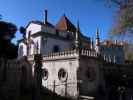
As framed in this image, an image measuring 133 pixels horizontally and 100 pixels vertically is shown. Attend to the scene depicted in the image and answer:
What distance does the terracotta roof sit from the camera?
47.8 metres

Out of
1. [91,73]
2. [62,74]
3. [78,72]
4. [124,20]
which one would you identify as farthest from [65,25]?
[124,20]

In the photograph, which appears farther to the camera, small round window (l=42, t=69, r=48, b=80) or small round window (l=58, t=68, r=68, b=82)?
small round window (l=42, t=69, r=48, b=80)

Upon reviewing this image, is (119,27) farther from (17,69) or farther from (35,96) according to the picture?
(17,69)

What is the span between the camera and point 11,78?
3166 cm

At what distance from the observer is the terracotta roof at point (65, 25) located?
4778 centimetres

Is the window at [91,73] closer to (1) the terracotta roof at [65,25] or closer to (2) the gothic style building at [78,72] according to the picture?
(2) the gothic style building at [78,72]

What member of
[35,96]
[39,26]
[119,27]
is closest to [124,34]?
[119,27]

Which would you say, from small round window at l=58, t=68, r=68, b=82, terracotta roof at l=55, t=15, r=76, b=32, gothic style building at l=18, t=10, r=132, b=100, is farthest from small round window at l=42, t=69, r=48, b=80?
terracotta roof at l=55, t=15, r=76, b=32

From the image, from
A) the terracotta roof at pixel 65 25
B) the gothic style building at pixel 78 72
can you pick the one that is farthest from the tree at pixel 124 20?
the terracotta roof at pixel 65 25

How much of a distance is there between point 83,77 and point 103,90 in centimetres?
312

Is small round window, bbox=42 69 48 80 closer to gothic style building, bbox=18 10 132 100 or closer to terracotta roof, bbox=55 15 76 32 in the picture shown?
gothic style building, bbox=18 10 132 100

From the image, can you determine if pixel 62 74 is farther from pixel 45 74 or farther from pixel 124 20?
pixel 124 20

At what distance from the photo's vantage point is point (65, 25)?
1890 inches

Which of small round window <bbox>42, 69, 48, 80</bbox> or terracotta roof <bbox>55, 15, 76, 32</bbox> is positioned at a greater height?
terracotta roof <bbox>55, 15, 76, 32</bbox>
